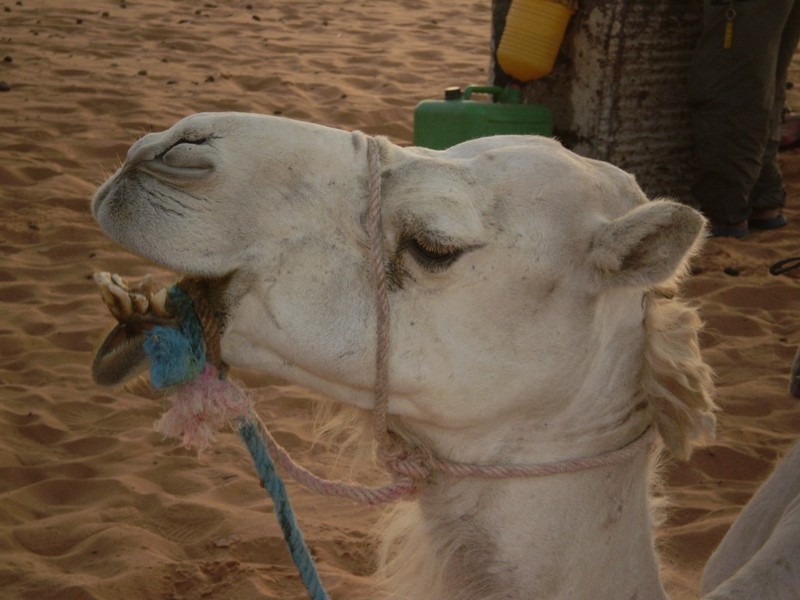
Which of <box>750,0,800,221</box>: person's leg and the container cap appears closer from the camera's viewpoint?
the container cap

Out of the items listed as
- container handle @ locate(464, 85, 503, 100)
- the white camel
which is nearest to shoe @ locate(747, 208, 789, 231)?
container handle @ locate(464, 85, 503, 100)

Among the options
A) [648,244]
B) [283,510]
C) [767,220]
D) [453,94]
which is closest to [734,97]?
[767,220]

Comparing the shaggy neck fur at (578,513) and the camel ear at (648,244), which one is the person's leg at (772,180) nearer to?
the shaggy neck fur at (578,513)

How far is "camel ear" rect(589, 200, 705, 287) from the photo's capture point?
191cm

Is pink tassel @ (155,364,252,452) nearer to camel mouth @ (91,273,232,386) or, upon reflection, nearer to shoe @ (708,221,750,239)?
camel mouth @ (91,273,232,386)

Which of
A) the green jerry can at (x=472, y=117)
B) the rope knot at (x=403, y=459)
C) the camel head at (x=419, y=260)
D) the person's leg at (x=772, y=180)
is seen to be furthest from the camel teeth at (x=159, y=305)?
the person's leg at (x=772, y=180)

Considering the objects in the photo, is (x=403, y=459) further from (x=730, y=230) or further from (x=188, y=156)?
(x=730, y=230)

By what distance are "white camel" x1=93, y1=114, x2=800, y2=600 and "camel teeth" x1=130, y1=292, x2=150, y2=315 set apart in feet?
0.37

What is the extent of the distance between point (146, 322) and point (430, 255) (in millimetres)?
519

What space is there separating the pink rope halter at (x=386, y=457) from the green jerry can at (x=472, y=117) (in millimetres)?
3747

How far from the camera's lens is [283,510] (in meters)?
2.11

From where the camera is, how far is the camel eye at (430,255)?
76.3 inches

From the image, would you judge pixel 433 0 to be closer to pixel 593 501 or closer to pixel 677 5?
pixel 677 5

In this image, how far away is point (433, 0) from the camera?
1235 centimetres
